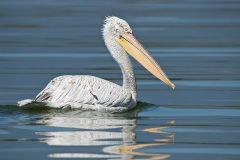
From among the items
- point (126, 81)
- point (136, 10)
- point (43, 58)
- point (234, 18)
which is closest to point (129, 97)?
point (126, 81)

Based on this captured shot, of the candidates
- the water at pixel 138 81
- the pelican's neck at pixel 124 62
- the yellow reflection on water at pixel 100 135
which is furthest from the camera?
the pelican's neck at pixel 124 62

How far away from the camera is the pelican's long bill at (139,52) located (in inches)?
438

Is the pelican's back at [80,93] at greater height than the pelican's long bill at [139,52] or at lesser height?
Result: lesser

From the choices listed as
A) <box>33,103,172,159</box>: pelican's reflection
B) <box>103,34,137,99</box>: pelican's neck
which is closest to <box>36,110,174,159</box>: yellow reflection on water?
<box>33,103,172,159</box>: pelican's reflection

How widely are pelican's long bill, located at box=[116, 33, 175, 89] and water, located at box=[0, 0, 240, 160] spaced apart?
1.22 feet

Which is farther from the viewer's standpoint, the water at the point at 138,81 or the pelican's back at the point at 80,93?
the pelican's back at the point at 80,93

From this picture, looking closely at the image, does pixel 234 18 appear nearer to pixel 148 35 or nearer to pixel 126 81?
pixel 148 35

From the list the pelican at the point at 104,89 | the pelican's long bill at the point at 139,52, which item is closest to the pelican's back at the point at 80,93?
the pelican at the point at 104,89

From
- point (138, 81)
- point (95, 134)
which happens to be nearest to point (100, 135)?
point (95, 134)

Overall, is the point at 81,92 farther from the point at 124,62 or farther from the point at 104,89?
the point at 124,62

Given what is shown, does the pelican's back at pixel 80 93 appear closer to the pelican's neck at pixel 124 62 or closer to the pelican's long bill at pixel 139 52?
the pelican's neck at pixel 124 62

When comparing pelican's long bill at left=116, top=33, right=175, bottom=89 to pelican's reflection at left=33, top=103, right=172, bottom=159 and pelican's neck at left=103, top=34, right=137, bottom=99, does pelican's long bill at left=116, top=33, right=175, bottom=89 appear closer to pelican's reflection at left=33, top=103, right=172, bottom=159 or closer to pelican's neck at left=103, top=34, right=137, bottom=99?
pelican's neck at left=103, top=34, right=137, bottom=99

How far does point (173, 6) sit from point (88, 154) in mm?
16680

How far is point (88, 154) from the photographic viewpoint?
805cm
